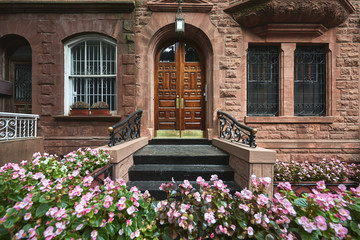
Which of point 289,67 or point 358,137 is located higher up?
point 289,67

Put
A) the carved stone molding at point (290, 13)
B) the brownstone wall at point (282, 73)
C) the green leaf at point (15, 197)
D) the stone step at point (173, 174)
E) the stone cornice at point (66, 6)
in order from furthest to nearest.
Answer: the brownstone wall at point (282, 73), the stone cornice at point (66, 6), the carved stone molding at point (290, 13), the stone step at point (173, 174), the green leaf at point (15, 197)

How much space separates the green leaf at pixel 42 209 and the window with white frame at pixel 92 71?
4.76 m

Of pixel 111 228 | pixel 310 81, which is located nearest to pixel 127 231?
pixel 111 228

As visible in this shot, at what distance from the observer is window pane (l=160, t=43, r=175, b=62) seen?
20.4ft

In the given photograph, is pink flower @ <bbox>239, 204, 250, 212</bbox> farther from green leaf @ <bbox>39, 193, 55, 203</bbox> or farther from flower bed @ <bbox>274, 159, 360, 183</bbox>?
flower bed @ <bbox>274, 159, 360, 183</bbox>

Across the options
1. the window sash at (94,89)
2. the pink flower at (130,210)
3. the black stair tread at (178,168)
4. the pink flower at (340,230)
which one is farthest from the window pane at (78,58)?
the pink flower at (340,230)

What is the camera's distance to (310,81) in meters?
5.88

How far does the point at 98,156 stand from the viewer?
2.89 metres

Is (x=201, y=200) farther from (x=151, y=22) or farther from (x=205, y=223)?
(x=151, y=22)

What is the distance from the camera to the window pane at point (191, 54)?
6.23 m

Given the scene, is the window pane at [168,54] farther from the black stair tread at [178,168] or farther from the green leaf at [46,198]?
the green leaf at [46,198]

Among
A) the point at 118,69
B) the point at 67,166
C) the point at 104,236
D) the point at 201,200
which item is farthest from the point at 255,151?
the point at 118,69

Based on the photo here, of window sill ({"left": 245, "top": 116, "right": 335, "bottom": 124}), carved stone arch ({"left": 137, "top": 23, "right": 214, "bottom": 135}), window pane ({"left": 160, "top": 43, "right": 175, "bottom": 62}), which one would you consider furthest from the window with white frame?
window sill ({"left": 245, "top": 116, "right": 335, "bottom": 124})

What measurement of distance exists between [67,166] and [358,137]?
8.67m
